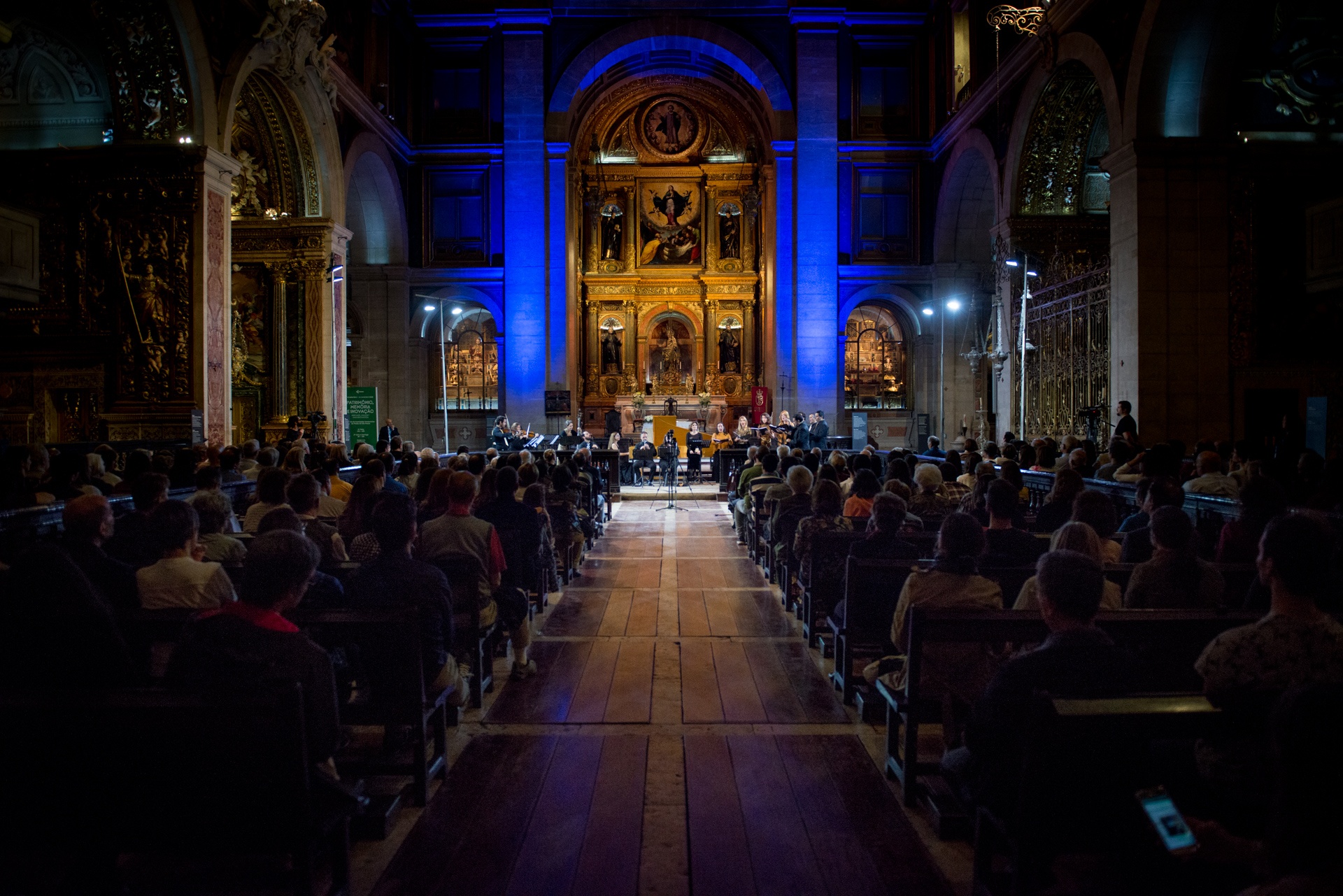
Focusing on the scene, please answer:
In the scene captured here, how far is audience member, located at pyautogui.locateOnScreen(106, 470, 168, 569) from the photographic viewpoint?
4.35m

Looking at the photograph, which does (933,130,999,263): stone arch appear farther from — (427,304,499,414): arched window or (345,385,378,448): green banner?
(345,385,378,448): green banner

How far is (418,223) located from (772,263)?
9346 millimetres

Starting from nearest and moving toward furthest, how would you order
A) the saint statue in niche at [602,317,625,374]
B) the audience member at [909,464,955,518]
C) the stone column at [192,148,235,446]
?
the audience member at [909,464,955,518], the stone column at [192,148,235,446], the saint statue in niche at [602,317,625,374]

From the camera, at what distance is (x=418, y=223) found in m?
22.2

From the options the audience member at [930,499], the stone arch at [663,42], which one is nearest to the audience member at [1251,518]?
the audience member at [930,499]

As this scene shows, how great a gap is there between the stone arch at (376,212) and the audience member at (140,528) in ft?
53.2

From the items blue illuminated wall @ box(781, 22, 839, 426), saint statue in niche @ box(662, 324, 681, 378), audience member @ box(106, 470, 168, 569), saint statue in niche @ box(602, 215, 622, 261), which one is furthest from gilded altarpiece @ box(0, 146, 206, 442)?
saint statue in niche @ box(662, 324, 681, 378)

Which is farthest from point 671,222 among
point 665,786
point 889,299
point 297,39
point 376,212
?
point 665,786

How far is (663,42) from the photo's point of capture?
2259 centimetres

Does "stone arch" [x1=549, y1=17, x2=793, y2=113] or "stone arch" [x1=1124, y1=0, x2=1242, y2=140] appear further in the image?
"stone arch" [x1=549, y1=17, x2=793, y2=113]

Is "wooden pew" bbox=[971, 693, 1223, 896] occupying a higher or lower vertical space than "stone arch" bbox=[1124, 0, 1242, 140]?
lower

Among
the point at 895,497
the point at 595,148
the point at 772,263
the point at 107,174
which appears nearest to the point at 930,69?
the point at 772,263

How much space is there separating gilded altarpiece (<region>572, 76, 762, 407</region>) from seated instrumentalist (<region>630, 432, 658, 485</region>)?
598 centimetres

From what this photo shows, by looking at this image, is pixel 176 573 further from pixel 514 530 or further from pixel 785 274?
pixel 785 274
